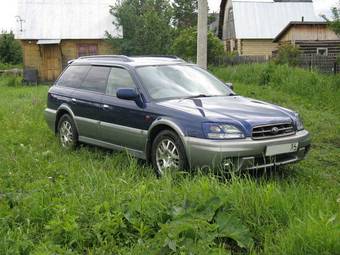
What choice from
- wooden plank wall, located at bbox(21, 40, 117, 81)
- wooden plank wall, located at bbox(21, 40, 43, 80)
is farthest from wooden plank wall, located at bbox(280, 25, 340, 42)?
wooden plank wall, located at bbox(21, 40, 43, 80)

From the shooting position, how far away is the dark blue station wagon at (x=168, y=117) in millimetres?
5785

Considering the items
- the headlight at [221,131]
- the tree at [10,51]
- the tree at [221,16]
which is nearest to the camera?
the headlight at [221,131]

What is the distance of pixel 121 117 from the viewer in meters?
7.14

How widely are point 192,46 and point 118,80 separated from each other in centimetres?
1703

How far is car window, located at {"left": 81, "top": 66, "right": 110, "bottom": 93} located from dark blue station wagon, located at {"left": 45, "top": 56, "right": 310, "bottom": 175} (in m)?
0.02

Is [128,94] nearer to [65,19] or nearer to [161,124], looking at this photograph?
[161,124]

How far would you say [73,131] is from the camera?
8359mm

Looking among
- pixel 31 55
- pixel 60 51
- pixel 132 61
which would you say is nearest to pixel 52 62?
pixel 60 51

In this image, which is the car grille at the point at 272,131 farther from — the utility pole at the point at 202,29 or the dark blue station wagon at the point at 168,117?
the utility pole at the point at 202,29

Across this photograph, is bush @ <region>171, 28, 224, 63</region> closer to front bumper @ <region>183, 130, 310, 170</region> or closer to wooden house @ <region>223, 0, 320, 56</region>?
wooden house @ <region>223, 0, 320, 56</region>

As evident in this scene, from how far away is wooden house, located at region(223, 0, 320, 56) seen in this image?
3544 cm

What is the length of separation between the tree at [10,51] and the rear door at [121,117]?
34356 millimetres

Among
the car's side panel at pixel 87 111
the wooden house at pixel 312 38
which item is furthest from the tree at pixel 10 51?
the car's side panel at pixel 87 111

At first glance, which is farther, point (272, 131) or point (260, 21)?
point (260, 21)
